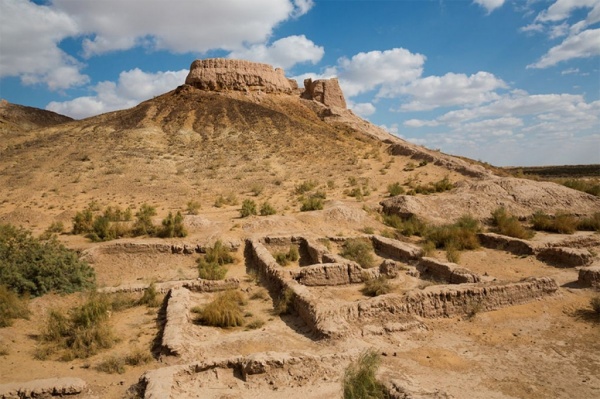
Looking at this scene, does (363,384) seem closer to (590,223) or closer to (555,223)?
(555,223)

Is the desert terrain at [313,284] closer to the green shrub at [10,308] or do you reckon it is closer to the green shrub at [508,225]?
the green shrub at [10,308]

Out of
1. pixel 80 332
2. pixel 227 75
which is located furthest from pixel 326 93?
pixel 80 332

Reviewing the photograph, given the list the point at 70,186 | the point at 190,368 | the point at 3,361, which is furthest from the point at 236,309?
the point at 70,186

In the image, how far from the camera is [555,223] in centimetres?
1384

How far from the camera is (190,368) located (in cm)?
540

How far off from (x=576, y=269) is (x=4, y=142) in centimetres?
3995

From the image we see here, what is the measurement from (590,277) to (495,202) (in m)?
7.79

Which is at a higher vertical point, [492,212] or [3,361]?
[492,212]

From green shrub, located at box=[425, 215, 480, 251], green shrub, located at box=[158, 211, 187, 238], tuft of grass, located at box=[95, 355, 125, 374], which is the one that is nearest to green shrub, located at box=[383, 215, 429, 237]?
green shrub, located at box=[425, 215, 480, 251]

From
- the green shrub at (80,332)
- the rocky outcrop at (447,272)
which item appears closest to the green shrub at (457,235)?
the rocky outcrop at (447,272)

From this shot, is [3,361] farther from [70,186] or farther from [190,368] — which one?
[70,186]

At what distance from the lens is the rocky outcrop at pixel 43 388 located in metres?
4.89

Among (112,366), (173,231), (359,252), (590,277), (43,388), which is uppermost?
(173,231)

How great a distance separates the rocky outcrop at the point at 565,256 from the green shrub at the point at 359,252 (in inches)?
185
